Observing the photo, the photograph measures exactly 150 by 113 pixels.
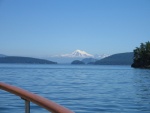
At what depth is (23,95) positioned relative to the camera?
308 centimetres

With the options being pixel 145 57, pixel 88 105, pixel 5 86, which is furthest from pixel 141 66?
pixel 5 86

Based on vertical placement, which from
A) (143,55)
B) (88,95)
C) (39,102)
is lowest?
(88,95)

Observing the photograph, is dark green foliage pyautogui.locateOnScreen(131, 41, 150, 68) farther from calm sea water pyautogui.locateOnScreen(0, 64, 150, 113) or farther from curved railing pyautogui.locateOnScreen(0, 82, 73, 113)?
curved railing pyautogui.locateOnScreen(0, 82, 73, 113)

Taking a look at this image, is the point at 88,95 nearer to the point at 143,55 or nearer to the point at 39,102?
the point at 39,102

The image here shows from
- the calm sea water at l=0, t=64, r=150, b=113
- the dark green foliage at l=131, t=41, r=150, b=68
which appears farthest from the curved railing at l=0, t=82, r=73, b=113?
the dark green foliage at l=131, t=41, r=150, b=68

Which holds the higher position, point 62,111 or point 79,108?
point 62,111

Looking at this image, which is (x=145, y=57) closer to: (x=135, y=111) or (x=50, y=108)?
(x=135, y=111)

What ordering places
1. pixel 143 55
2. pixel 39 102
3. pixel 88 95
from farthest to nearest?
1. pixel 143 55
2. pixel 88 95
3. pixel 39 102

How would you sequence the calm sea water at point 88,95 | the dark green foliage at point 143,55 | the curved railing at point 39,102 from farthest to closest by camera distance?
the dark green foliage at point 143,55 → the calm sea water at point 88,95 → the curved railing at point 39,102

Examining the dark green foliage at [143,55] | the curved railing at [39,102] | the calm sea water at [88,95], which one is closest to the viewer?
the curved railing at [39,102]

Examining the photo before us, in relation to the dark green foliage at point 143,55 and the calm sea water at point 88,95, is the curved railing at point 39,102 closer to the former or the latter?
the calm sea water at point 88,95

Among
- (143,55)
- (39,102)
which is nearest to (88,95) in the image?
(39,102)

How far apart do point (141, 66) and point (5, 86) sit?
138 meters

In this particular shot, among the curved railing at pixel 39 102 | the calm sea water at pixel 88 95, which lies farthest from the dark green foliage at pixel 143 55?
the curved railing at pixel 39 102
